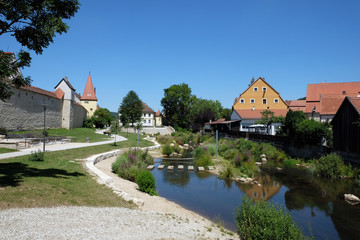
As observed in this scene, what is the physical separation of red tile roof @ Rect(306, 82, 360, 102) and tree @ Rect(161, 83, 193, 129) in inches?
1307

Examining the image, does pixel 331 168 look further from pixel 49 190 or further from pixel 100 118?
pixel 100 118

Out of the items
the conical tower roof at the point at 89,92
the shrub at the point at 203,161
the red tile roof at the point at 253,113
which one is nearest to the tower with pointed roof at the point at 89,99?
the conical tower roof at the point at 89,92

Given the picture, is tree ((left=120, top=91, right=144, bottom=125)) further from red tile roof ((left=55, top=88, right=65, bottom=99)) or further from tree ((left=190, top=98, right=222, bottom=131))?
red tile roof ((left=55, top=88, right=65, bottom=99))

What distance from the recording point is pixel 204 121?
6353 centimetres

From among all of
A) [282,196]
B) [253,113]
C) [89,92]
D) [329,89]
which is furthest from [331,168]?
[89,92]

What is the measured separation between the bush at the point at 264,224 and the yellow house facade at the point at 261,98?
43848 millimetres

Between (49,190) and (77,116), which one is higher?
(77,116)

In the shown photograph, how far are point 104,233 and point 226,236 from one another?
3732 millimetres

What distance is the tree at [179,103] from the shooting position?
70.6 m

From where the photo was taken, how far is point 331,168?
702 inches

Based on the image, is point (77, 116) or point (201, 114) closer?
point (77, 116)

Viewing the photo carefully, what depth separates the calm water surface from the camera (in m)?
9.82

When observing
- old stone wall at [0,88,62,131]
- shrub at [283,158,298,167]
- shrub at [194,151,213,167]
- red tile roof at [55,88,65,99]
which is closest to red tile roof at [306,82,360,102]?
shrub at [283,158,298,167]

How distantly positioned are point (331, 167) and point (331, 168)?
0.31 feet
